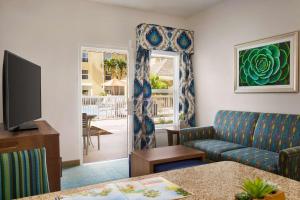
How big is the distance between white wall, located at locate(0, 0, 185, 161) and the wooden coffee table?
1.42m

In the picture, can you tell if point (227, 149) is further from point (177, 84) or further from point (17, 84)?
point (17, 84)

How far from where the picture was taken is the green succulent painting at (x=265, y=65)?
313 centimetres

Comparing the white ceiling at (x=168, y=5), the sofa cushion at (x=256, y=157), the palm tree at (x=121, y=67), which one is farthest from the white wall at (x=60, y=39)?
the palm tree at (x=121, y=67)

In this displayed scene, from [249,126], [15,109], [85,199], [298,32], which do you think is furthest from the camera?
[249,126]

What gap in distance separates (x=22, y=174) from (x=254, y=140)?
2.85m

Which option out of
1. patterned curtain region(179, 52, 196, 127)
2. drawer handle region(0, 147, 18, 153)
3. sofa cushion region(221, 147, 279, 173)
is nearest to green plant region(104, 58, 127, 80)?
patterned curtain region(179, 52, 196, 127)

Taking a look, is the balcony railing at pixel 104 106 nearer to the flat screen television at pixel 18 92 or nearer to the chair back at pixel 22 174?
the flat screen television at pixel 18 92

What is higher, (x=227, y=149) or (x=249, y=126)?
(x=249, y=126)

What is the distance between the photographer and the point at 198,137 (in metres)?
3.75

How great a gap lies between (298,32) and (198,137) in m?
1.93

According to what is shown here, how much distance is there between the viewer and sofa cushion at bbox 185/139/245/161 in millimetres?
3104

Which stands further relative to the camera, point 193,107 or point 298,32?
point 193,107

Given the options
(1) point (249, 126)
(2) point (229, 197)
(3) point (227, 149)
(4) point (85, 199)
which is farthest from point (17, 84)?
(1) point (249, 126)

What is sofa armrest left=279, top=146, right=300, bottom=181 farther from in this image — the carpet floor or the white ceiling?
the white ceiling
